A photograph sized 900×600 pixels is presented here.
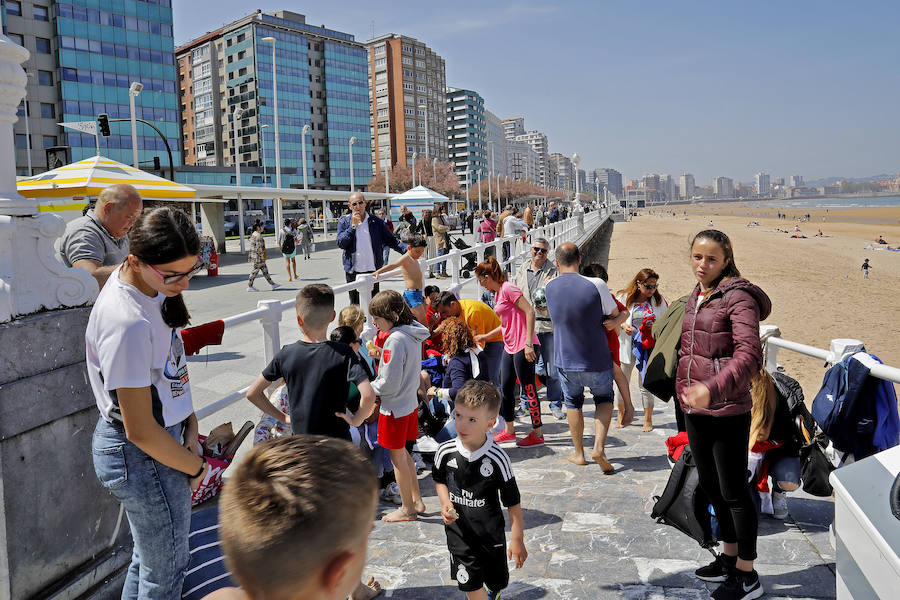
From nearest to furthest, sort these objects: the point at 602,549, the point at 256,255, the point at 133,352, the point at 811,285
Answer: the point at 133,352 < the point at 602,549 < the point at 256,255 < the point at 811,285

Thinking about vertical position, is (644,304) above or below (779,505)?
above

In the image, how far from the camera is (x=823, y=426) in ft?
10.6

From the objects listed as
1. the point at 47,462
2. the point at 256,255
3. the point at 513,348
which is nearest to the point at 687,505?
the point at 513,348

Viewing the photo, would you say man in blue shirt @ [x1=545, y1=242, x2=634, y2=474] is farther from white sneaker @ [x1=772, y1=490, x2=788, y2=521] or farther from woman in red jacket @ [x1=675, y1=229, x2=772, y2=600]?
woman in red jacket @ [x1=675, y1=229, x2=772, y2=600]

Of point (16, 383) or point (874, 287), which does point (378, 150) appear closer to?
point (874, 287)

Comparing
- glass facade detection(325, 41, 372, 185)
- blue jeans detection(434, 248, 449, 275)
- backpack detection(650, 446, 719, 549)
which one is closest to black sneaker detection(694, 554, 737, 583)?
backpack detection(650, 446, 719, 549)

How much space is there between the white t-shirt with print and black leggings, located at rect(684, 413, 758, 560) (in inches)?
95.7

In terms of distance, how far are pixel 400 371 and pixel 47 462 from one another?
1857 mm

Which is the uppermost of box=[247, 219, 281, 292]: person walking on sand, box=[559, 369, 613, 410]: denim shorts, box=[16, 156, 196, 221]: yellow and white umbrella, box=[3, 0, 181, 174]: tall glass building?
box=[3, 0, 181, 174]: tall glass building

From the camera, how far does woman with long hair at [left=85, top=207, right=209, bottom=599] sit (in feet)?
6.31

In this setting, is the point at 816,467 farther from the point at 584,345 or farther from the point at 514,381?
the point at 514,381

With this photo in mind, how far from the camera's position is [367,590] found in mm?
2979

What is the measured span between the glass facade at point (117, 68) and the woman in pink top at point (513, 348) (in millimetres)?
71232

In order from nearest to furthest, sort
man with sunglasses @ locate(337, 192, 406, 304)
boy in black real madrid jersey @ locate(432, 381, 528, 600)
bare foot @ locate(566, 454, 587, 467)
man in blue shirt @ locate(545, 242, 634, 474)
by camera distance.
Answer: boy in black real madrid jersey @ locate(432, 381, 528, 600) < man in blue shirt @ locate(545, 242, 634, 474) < bare foot @ locate(566, 454, 587, 467) < man with sunglasses @ locate(337, 192, 406, 304)
